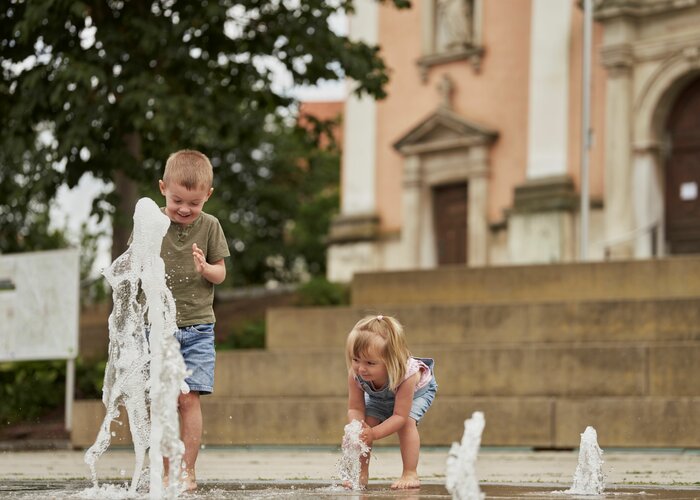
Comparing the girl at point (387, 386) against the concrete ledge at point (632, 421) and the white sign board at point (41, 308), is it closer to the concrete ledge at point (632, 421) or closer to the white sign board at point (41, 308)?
the concrete ledge at point (632, 421)

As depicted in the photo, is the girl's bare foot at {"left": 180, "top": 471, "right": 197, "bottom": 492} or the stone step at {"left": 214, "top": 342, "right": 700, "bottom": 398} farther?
the stone step at {"left": 214, "top": 342, "right": 700, "bottom": 398}

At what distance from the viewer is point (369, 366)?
6.10m

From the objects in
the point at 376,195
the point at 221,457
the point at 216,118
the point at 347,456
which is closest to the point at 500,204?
the point at 376,195

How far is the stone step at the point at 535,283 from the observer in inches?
525

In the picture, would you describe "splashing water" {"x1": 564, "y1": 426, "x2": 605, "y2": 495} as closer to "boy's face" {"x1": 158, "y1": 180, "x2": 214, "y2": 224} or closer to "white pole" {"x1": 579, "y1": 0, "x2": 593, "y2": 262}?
"boy's face" {"x1": 158, "y1": 180, "x2": 214, "y2": 224}

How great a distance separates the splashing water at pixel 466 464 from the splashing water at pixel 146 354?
1.05 meters

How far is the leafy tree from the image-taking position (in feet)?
41.5

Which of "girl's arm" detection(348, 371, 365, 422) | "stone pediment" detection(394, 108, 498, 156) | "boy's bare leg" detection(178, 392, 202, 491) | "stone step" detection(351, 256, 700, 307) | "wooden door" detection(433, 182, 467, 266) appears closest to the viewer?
"boy's bare leg" detection(178, 392, 202, 491)

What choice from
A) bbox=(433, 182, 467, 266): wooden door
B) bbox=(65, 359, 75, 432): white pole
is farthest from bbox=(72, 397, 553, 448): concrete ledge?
bbox=(433, 182, 467, 266): wooden door

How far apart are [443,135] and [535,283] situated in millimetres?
11570

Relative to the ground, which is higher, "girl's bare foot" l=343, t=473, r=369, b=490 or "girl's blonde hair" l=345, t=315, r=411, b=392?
"girl's blonde hair" l=345, t=315, r=411, b=392

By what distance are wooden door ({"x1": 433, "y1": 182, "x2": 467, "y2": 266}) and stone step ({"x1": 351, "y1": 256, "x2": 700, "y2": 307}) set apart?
34.0 ft

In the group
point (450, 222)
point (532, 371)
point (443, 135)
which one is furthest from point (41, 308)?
point (450, 222)

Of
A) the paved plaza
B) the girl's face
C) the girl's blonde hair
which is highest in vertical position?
the girl's blonde hair
